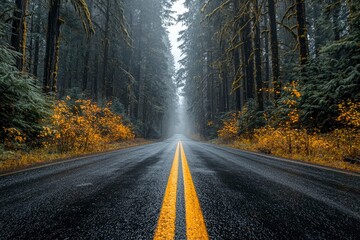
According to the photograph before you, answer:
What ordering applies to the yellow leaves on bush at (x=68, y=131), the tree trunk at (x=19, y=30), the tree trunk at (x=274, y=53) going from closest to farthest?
the yellow leaves on bush at (x=68, y=131) → the tree trunk at (x=19, y=30) → the tree trunk at (x=274, y=53)

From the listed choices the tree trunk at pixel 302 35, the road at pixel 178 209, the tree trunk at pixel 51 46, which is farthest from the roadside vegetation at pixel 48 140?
the tree trunk at pixel 302 35

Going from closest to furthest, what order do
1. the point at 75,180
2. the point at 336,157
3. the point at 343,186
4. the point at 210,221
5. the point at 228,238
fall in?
the point at 228,238
the point at 210,221
the point at 343,186
the point at 75,180
the point at 336,157

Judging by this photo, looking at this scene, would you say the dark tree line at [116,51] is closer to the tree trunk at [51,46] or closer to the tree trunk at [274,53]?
the tree trunk at [51,46]

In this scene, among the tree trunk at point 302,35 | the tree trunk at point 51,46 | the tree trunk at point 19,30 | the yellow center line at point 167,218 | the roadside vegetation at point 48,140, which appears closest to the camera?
the yellow center line at point 167,218

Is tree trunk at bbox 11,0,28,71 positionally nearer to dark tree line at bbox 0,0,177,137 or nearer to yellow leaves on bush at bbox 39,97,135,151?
yellow leaves on bush at bbox 39,97,135,151

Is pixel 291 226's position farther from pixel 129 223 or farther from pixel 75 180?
pixel 75 180

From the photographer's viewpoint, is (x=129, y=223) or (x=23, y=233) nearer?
(x=23, y=233)

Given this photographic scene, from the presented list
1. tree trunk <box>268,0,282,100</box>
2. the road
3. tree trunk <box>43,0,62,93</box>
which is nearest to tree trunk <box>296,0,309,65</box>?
tree trunk <box>268,0,282,100</box>

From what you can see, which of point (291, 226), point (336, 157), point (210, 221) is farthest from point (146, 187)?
point (336, 157)

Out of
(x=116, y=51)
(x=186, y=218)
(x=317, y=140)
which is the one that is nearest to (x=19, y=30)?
(x=186, y=218)

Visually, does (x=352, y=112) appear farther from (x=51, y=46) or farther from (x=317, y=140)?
(x=51, y=46)

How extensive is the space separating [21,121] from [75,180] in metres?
4.81

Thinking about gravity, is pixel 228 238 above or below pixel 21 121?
below

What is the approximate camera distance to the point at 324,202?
2068 millimetres
